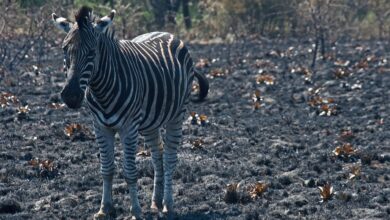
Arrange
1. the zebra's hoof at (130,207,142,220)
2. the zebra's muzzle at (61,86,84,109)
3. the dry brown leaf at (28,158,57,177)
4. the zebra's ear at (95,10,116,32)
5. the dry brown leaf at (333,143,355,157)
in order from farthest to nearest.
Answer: the dry brown leaf at (333,143,355,157), the dry brown leaf at (28,158,57,177), the zebra's hoof at (130,207,142,220), the zebra's ear at (95,10,116,32), the zebra's muzzle at (61,86,84,109)

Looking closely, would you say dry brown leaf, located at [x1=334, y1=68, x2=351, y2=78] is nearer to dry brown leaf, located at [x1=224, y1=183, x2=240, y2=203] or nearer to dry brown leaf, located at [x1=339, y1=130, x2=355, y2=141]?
dry brown leaf, located at [x1=339, y1=130, x2=355, y2=141]

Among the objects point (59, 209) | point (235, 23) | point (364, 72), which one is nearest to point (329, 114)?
point (364, 72)

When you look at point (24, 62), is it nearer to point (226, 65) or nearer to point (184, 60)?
point (226, 65)

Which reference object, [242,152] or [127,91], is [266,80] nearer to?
[242,152]

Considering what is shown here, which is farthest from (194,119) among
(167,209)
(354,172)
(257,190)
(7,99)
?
Answer: (167,209)

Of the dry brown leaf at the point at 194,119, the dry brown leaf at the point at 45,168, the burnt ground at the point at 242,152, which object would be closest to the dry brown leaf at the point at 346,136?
the burnt ground at the point at 242,152

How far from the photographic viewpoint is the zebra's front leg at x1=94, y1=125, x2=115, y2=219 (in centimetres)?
826

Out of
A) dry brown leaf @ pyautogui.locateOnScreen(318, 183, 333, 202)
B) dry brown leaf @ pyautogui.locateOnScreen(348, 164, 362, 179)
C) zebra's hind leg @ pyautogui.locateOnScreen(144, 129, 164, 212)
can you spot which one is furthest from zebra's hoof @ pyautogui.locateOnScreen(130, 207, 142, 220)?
dry brown leaf @ pyautogui.locateOnScreen(348, 164, 362, 179)

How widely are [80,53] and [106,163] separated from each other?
1.24m

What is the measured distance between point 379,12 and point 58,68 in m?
14.6

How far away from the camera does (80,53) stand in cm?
763

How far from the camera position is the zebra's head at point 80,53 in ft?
24.3

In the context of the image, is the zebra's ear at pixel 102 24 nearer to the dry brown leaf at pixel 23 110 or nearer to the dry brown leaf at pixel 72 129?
the dry brown leaf at pixel 72 129

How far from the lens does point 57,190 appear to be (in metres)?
9.57
